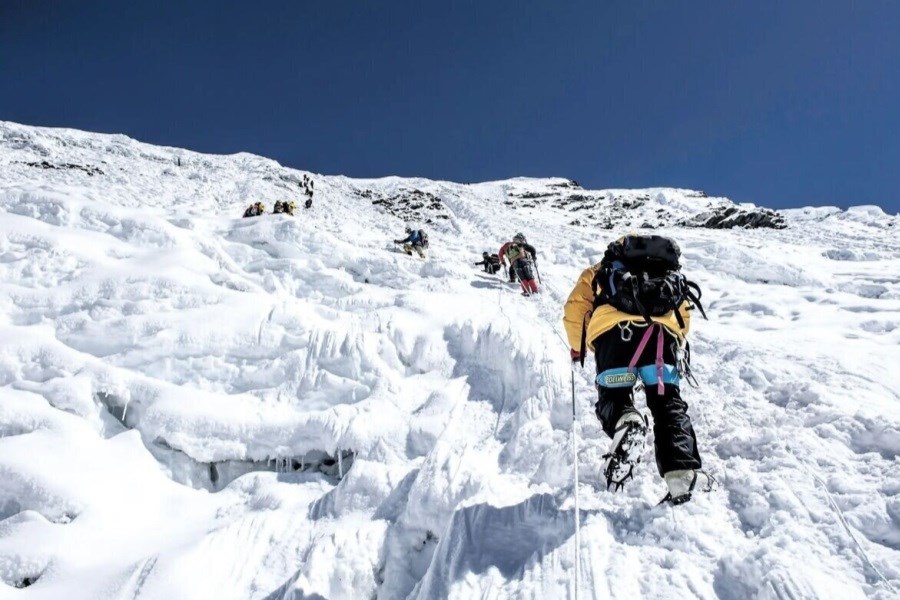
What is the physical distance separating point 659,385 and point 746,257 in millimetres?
13035

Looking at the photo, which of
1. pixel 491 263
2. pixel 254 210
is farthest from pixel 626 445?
pixel 254 210

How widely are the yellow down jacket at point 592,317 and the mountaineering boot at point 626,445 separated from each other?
0.57 metres

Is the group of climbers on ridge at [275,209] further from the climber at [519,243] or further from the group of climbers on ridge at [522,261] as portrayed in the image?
the group of climbers on ridge at [522,261]

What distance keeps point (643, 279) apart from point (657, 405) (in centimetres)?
73

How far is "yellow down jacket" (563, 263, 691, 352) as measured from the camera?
3.12 metres

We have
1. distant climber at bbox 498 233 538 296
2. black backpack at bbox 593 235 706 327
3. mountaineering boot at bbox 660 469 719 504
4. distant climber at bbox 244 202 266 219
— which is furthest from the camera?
distant climber at bbox 244 202 266 219

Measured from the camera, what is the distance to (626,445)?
280cm

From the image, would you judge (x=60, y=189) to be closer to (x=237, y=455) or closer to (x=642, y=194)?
(x=237, y=455)

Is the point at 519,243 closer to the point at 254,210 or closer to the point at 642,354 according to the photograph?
the point at 254,210

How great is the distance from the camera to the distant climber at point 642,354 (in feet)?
8.84

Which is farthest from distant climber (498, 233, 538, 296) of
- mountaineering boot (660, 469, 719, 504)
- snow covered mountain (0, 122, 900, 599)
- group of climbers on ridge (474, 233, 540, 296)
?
mountaineering boot (660, 469, 719, 504)

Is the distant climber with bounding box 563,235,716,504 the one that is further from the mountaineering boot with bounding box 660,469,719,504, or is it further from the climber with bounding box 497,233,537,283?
the climber with bounding box 497,233,537,283

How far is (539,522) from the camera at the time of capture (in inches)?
117

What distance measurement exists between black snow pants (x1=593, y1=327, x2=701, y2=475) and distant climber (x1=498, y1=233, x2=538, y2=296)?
5.70 meters
